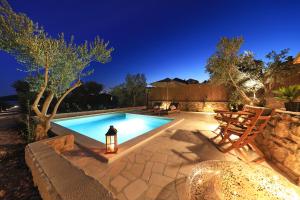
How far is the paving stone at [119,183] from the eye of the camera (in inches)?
79.8

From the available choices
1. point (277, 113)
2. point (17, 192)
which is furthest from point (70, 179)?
point (277, 113)

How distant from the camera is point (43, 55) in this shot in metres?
3.52

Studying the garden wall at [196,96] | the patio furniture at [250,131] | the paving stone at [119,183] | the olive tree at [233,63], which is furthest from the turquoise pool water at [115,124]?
the garden wall at [196,96]

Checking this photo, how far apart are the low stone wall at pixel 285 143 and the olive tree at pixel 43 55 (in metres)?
5.62

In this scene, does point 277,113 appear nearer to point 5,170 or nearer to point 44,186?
point 44,186

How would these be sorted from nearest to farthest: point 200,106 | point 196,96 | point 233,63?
1. point 233,63
2. point 200,106
3. point 196,96

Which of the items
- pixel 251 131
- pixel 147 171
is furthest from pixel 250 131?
pixel 147 171

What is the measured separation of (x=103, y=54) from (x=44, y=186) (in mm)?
4251

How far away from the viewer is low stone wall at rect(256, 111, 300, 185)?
8.27 feet

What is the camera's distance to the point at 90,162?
2.77m

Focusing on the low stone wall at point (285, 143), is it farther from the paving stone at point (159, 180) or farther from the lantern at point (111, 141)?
the lantern at point (111, 141)

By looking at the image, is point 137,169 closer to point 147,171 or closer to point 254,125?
point 147,171

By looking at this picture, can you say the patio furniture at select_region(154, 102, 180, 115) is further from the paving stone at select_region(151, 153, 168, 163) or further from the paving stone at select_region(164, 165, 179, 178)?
the paving stone at select_region(164, 165, 179, 178)

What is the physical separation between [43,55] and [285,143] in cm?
643
